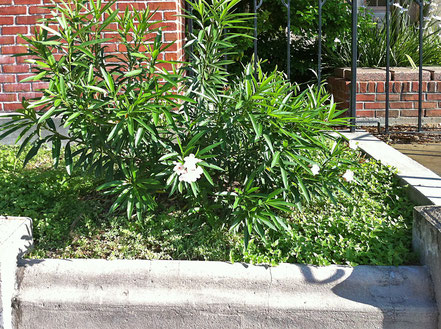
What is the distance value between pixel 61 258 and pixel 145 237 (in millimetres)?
468

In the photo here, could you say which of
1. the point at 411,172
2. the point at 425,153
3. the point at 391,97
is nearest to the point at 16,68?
the point at 411,172

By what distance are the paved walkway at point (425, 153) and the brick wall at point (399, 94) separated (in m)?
1.23

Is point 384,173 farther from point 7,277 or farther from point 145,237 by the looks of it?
point 7,277

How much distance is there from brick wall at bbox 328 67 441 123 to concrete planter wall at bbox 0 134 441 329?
4074 millimetres

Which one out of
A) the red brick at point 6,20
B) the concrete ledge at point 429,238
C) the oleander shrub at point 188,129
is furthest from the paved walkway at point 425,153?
the red brick at point 6,20

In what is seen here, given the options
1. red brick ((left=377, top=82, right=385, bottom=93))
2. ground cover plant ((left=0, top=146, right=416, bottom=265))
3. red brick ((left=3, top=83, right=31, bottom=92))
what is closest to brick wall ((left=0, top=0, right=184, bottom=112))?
red brick ((left=3, top=83, right=31, bottom=92))

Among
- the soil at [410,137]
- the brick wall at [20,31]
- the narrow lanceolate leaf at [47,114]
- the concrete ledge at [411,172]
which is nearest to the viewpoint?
the narrow lanceolate leaf at [47,114]

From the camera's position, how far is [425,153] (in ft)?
17.0

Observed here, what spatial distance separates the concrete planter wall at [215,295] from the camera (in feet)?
8.79

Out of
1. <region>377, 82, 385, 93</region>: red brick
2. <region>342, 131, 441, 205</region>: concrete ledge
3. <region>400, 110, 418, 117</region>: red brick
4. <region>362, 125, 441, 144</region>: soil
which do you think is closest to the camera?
<region>342, 131, 441, 205</region>: concrete ledge

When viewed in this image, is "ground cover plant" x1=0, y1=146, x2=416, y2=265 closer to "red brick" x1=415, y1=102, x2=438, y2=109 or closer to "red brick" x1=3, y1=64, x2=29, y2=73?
"red brick" x1=3, y1=64, x2=29, y2=73

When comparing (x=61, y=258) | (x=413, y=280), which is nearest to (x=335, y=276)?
(x=413, y=280)

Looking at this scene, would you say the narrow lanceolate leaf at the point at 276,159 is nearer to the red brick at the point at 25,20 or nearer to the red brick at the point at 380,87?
the red brick at the point at 25,20

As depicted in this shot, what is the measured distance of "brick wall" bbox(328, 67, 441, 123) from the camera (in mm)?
6609
